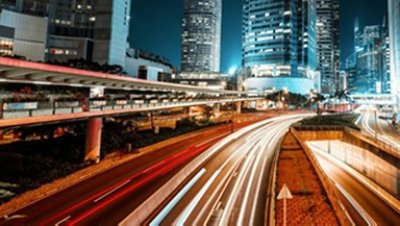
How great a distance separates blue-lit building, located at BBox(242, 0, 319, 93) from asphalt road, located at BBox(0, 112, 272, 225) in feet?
453

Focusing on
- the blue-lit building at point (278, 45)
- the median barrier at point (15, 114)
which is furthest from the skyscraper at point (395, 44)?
the median barrier at point (15, 114)

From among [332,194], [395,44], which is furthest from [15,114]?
[395,44]

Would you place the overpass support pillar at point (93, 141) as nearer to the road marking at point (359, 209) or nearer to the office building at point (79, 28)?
the road marking at point (359, 209)

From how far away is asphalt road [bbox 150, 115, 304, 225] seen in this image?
15531 mm

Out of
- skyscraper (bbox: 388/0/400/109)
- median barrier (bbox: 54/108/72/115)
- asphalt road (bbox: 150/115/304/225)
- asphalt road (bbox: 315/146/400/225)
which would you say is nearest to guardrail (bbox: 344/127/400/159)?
asphalt road (bbox: 315/146/400/225)

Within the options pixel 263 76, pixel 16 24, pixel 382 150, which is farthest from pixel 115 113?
pixel 263 76

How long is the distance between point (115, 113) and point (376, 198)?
30.6 m

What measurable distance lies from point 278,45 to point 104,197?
15246 cm

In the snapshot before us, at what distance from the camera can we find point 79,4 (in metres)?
110

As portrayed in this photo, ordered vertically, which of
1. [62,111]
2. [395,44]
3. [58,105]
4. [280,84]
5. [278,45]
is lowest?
[62,111]

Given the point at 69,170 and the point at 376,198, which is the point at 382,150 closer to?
the point at 376,198

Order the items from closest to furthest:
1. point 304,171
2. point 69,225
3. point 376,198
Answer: point 69,225 → point 304,171 → point 376,198

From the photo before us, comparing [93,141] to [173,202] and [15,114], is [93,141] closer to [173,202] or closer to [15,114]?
[15,114]

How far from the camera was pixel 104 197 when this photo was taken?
1805 cm
